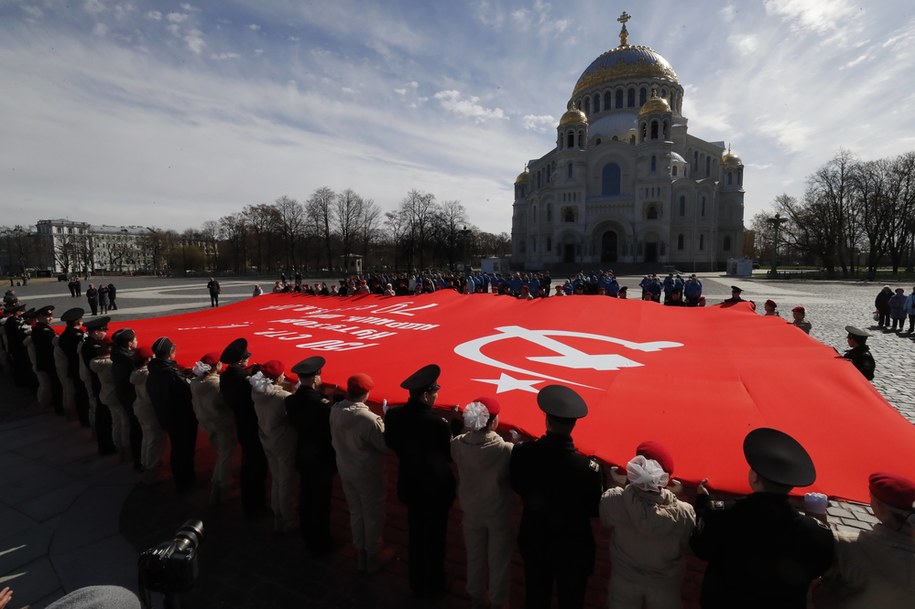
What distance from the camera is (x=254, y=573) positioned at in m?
3.95

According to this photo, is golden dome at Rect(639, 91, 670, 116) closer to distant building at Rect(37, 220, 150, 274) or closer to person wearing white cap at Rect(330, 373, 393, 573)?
person wearing white cap at Rect(330, 373, 393, 573)

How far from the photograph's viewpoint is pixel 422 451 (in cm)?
351

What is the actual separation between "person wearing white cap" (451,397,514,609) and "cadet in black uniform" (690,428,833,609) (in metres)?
1.36

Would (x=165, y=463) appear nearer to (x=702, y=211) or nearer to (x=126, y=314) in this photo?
(x=126, y=314)

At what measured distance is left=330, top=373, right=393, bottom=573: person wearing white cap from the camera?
12.5 feet

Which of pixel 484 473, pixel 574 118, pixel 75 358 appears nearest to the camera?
pixel 484 473

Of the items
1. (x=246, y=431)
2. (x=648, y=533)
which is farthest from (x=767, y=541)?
(x=246, y=431)

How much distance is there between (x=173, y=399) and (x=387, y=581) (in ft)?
11.3

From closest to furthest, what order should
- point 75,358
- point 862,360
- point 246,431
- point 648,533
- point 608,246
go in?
1. point 648,533
2. point 246,431
3. point 862,360
4. point 75,358
5. point 608,246

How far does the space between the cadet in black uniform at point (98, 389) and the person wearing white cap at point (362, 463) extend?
15.9 feet

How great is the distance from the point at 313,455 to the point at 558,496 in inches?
98.4

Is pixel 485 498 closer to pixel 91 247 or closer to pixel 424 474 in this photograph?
pixel 424 474

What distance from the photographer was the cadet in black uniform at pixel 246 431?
472cm

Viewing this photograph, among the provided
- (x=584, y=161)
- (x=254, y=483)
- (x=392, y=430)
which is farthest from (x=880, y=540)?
(x=584, y=161)
